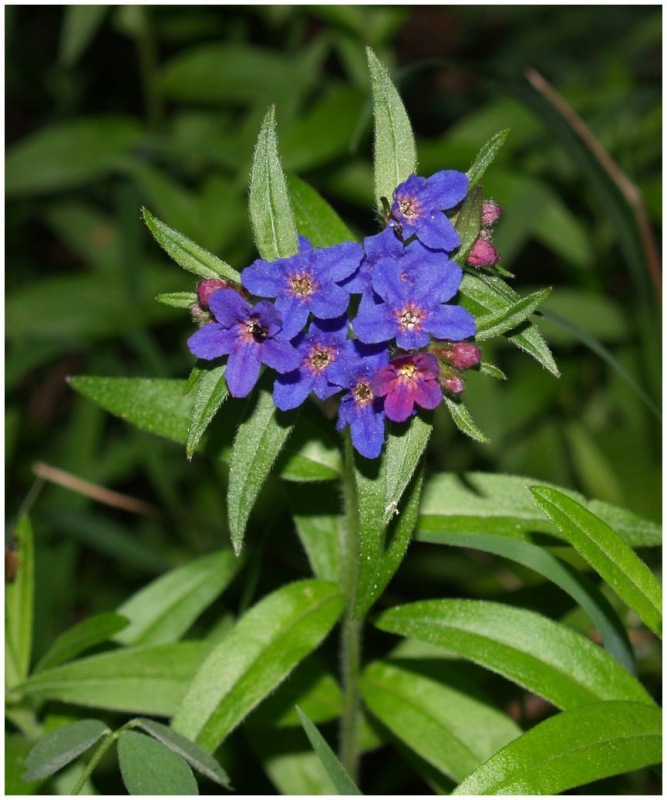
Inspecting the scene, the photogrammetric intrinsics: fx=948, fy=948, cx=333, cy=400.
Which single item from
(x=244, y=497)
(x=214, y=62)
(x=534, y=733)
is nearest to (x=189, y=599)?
(x=244, y=497)

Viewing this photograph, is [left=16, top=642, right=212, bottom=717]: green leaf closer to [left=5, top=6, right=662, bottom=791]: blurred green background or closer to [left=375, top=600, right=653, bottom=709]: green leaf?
[left=375, top=600, right=653, bottom=709]: green leaf

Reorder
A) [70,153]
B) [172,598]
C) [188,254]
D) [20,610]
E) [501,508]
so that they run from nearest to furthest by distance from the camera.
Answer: [188,254]
[501,508]
[20,610]
[172,598]
[70,153]

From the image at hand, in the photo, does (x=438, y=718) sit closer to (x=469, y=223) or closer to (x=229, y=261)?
(x=469, y=223)

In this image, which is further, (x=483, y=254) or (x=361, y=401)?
(x=483, y=254)

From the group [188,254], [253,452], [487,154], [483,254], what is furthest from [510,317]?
[188,254]

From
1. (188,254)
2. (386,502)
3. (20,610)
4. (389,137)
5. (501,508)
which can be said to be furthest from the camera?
(20,610)

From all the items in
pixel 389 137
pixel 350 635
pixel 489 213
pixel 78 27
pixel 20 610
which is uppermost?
pixel 78 27

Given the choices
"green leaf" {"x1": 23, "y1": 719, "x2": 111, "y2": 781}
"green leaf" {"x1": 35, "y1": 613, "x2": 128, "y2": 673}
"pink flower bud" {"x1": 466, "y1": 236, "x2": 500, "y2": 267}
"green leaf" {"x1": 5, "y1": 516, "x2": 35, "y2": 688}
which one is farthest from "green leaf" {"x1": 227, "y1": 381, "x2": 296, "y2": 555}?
"green leaf" {"x1": 5, "y1": 516, "x2": 35, "y2": 688}

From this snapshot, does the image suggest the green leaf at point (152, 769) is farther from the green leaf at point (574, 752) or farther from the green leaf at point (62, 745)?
the green leaf at point (574, 752)
